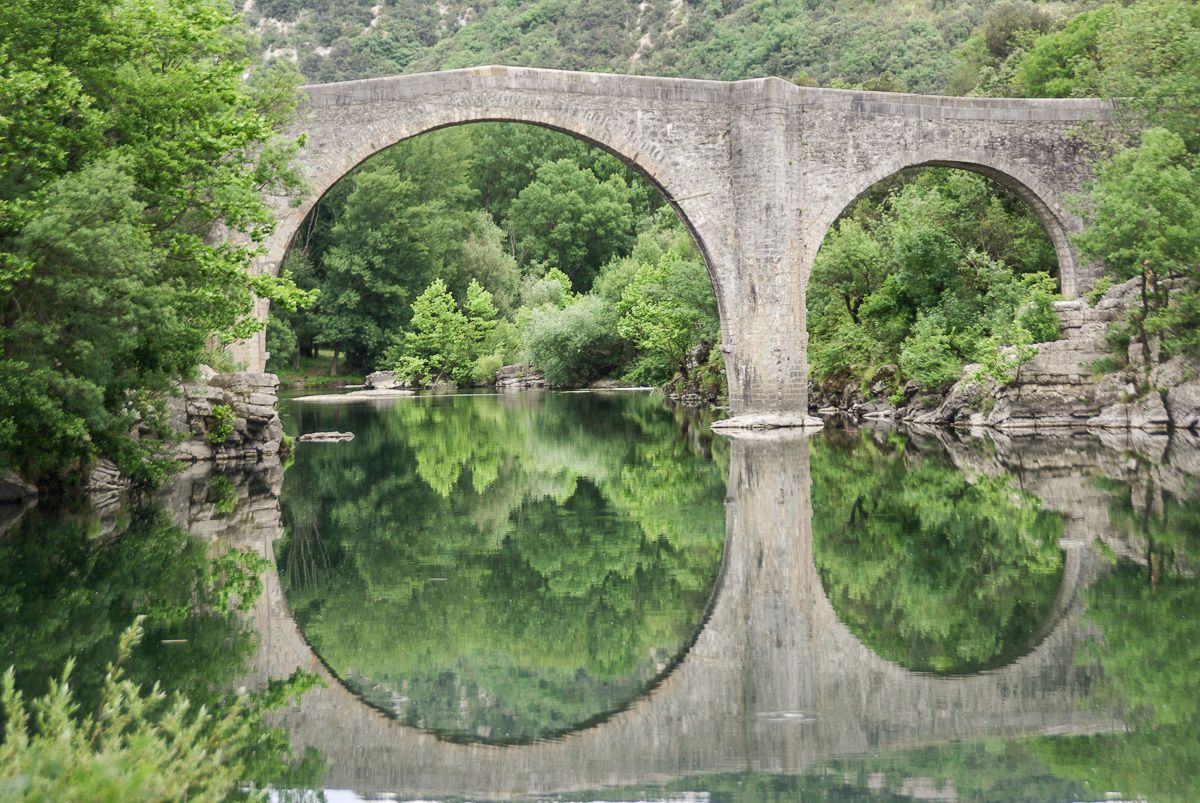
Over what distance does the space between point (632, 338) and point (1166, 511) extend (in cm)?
3212

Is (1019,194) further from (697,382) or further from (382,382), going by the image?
(382,382)

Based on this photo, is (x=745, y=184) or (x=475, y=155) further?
(x=475, y=155)

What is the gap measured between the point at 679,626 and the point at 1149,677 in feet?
8.00

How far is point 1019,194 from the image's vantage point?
987 inches

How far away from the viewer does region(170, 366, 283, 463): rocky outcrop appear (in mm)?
18078

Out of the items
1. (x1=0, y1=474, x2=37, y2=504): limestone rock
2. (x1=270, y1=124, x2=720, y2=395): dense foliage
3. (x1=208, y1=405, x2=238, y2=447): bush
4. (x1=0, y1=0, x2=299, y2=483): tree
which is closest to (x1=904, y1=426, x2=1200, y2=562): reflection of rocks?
(x1=0, y1=0, x2=299, y2=483): tree

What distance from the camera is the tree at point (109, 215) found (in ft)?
39.5

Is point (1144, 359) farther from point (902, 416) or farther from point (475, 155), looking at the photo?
point (475, 155)

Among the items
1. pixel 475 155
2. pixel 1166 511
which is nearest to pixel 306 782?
pixel 1166 511

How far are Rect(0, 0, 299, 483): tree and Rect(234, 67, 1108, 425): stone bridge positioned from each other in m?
6.03

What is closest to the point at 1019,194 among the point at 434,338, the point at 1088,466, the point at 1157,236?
the point at 1157,236

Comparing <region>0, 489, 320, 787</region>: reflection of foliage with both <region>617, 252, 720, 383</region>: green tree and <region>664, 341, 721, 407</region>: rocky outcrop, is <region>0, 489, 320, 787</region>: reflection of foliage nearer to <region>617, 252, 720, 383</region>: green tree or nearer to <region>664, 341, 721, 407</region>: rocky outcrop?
<region>617, 252, 720, 383</region>: green tree

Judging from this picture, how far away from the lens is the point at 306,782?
486cm

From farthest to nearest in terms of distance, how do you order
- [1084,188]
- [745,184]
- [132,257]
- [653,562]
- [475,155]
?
[475,155], [1084,188], [745,184], [132,257], [653,562]
